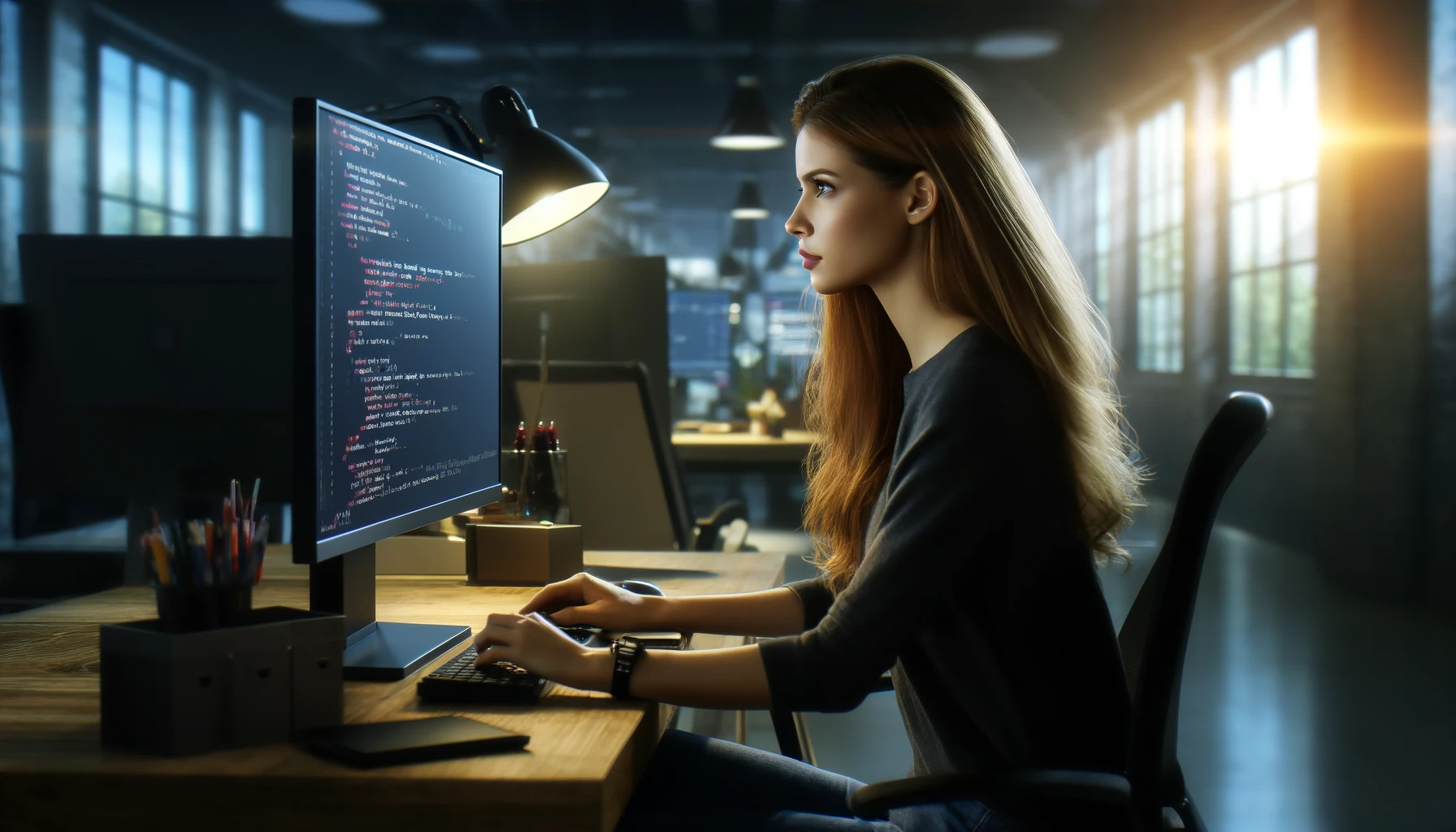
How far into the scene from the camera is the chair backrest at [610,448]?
7.91 ft

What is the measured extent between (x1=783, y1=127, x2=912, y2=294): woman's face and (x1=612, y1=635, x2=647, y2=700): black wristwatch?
1.47 ft

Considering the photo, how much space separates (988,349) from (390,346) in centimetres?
57

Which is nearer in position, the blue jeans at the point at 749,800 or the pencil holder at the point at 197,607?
the pencil holder at the point at 197,607

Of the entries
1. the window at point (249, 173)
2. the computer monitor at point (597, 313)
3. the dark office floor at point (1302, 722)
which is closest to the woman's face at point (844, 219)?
the computer monitor at point (597, 313)

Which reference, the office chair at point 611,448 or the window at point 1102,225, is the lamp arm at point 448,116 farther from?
the window at point 1102,225

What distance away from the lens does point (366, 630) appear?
111 cm

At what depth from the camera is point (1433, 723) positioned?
3.07 m

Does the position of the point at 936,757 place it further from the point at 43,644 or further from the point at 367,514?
the point at 43,644

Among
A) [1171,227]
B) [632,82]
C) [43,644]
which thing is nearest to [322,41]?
[632,82]

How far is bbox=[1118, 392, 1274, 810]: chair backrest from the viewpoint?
0.91 meters

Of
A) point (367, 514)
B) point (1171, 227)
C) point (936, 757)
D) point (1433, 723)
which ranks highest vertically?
point (1171, 227)

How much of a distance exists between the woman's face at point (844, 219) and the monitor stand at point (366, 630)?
56 cm

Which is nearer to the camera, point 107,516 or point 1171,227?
point 107,516

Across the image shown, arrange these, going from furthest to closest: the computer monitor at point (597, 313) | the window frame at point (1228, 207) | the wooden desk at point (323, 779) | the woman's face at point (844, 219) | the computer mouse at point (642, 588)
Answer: the window frame at point (1228, 207) → the computer monitor at point (597, 313) → the computer mouse at point (642, 588) → the woman's face at point (844, 219) → the wooden desk at point (323, 779)
